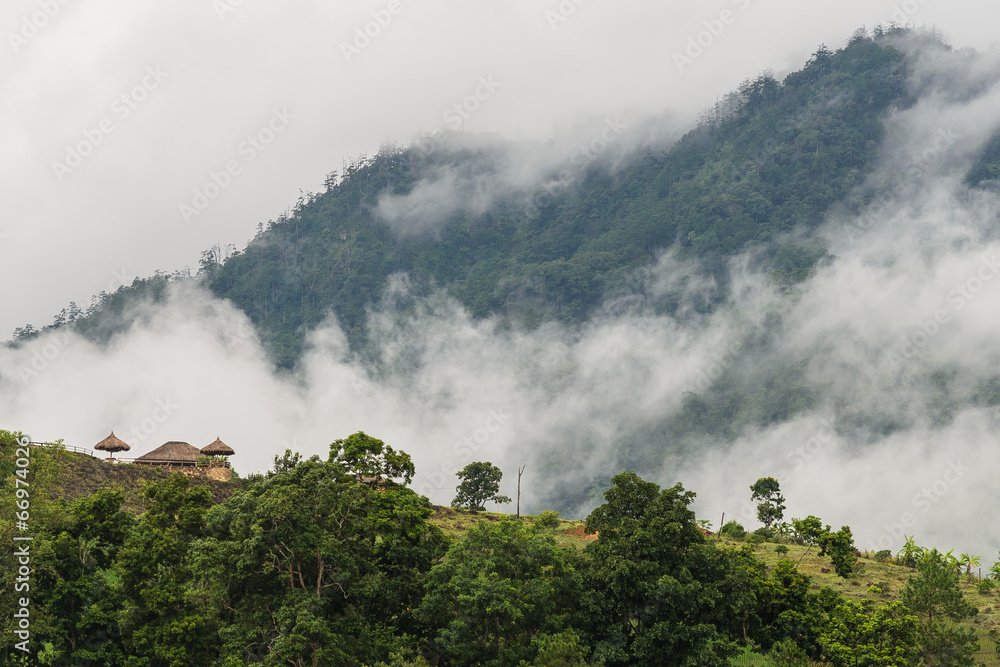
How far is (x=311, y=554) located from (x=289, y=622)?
122 inches

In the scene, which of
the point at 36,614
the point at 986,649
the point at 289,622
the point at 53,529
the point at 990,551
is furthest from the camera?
the point at 990,551

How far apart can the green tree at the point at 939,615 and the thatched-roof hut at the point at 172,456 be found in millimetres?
75448

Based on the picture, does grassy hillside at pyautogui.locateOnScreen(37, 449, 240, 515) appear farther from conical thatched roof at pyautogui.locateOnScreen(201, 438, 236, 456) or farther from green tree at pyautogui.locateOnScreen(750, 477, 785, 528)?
green tree at pyautogui.locateOnScreen(750, 477, 785, 528)

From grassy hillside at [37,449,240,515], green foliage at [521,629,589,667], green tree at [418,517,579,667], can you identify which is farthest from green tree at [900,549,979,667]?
grassy hillside at [37,449,240,515]

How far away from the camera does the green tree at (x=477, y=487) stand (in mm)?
113750

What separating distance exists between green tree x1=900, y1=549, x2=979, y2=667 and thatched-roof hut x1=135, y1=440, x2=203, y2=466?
248 ft

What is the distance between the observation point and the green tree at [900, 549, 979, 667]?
4772 centimetres

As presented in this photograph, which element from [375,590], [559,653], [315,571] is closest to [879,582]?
[559,653]

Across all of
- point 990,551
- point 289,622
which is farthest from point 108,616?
point 990,551

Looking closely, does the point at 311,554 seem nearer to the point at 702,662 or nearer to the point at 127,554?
the point at 127,554

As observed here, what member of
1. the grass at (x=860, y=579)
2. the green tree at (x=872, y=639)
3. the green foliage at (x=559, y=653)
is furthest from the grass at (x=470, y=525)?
the green foliage at (x=559, y=653)

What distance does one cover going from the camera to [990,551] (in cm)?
19425

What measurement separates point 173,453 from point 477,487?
33.8 m

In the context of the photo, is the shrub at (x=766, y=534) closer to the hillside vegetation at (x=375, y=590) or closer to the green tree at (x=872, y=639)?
the hillside vegetation at (x=375, y=590)
